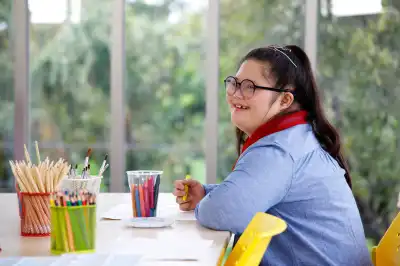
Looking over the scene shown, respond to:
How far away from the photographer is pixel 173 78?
16.0 ft

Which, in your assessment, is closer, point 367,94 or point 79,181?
point 79,181

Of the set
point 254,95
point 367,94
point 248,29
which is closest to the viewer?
point 254,95

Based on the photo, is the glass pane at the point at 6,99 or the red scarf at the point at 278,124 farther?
the glass pane at the point at 6,99

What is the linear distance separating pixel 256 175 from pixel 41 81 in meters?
3.31

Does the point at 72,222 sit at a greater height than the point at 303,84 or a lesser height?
lesser

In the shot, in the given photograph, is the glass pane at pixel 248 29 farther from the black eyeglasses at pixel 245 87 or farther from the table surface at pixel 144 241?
the table surface at pixel 144 241

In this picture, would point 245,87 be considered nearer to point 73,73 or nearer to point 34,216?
point 34,216

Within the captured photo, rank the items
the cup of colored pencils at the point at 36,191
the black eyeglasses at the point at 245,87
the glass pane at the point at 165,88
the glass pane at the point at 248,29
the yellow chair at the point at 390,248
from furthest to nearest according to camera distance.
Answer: the glass pane at the point at 165,88 < the glass pane at the point at 248,29 < the black eyeglasses at the point at 245,87 < the yellow chair at the point at 390,248 < the cup of colored pencils at the point at 36,191

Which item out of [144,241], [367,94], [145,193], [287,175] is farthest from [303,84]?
[367,94]

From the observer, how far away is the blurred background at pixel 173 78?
15.2 feet

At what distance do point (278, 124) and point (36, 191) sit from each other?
791mm

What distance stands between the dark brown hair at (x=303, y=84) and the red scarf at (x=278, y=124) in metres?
0.07

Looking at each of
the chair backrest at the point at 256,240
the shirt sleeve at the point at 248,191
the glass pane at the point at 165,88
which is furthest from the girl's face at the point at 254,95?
the glass pane at the point at 165,88

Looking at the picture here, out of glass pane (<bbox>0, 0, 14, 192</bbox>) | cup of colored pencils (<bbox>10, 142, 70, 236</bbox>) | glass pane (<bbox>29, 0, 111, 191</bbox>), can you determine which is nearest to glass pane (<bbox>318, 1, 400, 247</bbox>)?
glass pane (<bbox>29, 0, 111, 191</bbox>)
